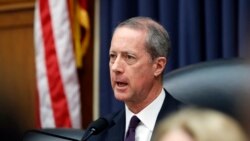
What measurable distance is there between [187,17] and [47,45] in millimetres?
763

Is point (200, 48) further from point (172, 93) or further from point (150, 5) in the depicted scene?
point (172, 93)

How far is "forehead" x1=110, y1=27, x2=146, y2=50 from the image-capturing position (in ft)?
3.98

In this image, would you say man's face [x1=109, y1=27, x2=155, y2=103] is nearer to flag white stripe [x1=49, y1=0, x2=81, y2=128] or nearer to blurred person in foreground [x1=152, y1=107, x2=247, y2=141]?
blurred person in foreground [x1=152, y1=107, x2=247, y2=141]

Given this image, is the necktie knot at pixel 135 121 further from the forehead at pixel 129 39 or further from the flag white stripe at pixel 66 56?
the flag white stripe at pixel 66 56

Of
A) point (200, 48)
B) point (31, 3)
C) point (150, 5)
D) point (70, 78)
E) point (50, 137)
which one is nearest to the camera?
point (50, 137)

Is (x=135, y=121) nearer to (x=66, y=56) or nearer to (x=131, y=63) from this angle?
(x=131, y=63)

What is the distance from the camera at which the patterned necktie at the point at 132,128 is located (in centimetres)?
118

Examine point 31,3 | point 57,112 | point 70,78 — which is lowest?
point 57,112

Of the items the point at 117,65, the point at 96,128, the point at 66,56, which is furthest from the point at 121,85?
the point at 66,56

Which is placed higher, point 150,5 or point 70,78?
point 150,5

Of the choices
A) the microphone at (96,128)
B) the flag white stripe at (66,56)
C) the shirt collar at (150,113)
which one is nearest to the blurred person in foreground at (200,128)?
the microphone at (96,128)

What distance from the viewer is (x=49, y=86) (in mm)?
2477

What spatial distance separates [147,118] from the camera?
1213mm

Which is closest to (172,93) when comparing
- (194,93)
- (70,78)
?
(194,93)
